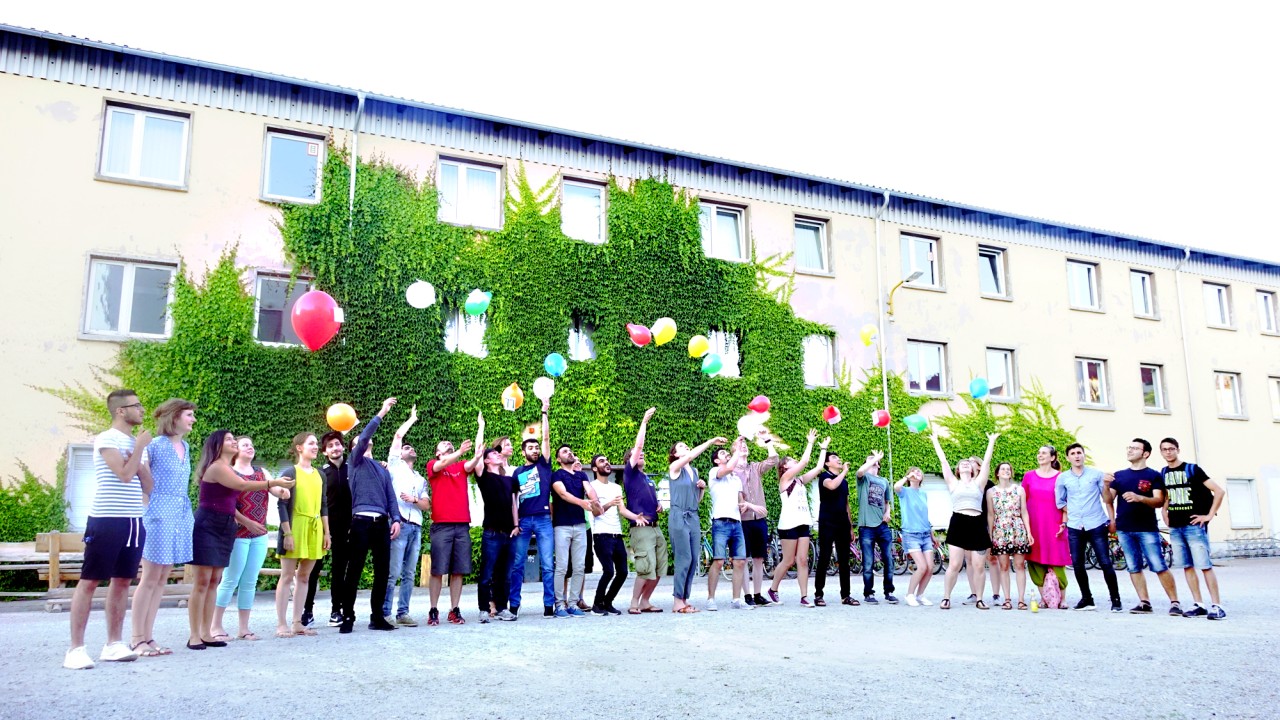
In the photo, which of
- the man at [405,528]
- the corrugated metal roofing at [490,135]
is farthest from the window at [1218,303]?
the man at [405,528]

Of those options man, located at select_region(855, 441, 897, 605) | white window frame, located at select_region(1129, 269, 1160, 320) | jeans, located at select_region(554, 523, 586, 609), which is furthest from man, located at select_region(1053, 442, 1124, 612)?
white window frame, located at select_region(1129, 269, 1160, 320)

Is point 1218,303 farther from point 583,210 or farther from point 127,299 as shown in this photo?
point 127,299

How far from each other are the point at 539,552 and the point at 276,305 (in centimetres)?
965

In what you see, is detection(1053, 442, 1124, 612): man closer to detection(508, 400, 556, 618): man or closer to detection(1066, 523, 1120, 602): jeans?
detection(1066, 523, 1120, 602): jeans

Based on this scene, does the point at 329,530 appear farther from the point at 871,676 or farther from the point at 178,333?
the point at 178,333

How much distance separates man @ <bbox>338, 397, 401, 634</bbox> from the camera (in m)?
8.42

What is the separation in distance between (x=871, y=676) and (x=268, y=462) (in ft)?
43.2

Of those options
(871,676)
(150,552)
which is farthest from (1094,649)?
(150,552)

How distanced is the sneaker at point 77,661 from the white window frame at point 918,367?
1947cm

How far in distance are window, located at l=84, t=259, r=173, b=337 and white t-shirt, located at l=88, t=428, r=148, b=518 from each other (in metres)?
10.8

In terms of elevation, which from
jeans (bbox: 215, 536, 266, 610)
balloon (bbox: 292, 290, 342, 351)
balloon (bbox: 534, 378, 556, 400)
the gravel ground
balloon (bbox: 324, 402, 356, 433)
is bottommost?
the gravel ground

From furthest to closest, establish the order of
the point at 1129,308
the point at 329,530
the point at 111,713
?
the point at 1129,308 < the point at 329,530 < the point at 111,713

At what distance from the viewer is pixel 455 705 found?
482 cm

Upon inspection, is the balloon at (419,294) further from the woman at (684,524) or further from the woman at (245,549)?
the woman at (245,549)
